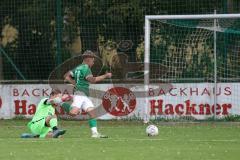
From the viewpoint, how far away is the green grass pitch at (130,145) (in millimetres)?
14508

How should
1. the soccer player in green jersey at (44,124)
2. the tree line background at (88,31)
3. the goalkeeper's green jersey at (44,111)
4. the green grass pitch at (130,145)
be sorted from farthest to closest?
the tree line background at (88,31)
the goalkeeper's green jersey at (44,111)
the soccer player in green jersey at (44,124)
the green grass pitch at (130,145)

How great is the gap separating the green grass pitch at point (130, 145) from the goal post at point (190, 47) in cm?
264

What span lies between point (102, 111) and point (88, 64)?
22.2ft

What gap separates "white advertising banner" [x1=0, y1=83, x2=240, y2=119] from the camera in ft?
86.2

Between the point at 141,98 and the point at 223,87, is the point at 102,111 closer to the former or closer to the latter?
the point at 141,98

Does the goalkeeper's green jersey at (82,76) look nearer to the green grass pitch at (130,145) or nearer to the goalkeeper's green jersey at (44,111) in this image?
the goalkeeper's green jersey at (44,111)

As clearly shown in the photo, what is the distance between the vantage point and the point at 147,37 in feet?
84.9

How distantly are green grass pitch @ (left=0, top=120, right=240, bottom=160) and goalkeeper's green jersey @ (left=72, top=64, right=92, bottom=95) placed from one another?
117 cm

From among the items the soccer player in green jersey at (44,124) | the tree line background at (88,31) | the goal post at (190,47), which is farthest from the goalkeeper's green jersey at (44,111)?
the tree line background at (88,31)

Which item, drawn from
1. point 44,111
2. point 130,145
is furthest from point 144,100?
point 130,145

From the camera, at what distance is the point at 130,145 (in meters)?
16.9

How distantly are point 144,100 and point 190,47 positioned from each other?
7.40 ft

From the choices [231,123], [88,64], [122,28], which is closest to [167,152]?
[88,64]

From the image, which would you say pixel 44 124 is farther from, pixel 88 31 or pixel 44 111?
pixel 88 31
